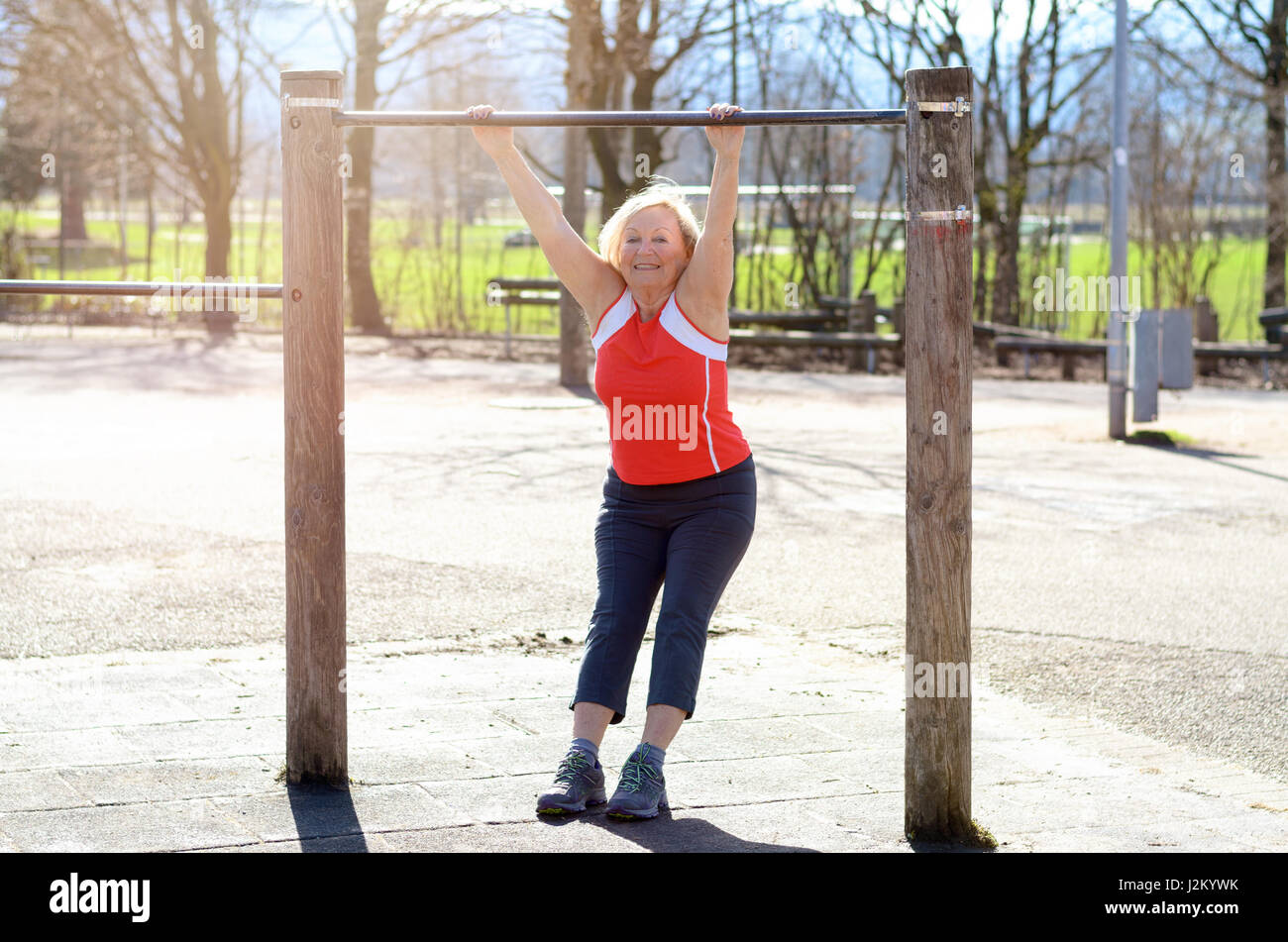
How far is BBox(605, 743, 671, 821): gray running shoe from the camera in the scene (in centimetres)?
389

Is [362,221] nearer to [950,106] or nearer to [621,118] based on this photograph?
[621,118]

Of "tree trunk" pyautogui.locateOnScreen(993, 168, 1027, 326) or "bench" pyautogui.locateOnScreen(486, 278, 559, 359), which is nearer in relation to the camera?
"bench" pyautogui.locateOnScreen(486, 278, 559, 359)

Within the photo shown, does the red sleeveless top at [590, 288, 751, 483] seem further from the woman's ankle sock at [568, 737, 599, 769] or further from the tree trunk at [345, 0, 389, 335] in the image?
the tree trunk at [345, 0, 389, 335]

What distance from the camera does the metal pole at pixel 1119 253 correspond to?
13.6 metres

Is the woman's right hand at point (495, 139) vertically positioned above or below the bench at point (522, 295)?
above

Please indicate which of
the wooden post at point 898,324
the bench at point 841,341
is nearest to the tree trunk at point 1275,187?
the wooden post at point 898,324

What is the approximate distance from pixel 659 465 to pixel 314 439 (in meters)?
0.91

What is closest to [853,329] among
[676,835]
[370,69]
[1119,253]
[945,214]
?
[1119,253]

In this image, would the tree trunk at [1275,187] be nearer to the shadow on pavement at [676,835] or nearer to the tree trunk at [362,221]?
the tree trunk at [362,221]

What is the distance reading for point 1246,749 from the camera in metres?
4.91

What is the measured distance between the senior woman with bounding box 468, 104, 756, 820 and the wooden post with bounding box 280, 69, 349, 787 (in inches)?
18.0

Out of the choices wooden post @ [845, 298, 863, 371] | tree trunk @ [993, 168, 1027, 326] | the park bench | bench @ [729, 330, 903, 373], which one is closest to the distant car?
tree trunk @ [993, 168, 1027, 326]
